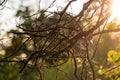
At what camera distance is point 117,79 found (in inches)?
104

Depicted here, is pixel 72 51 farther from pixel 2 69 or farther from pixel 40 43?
pixel 2 69

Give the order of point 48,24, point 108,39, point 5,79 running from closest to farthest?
point 5,79, point 48,24, point 108,39

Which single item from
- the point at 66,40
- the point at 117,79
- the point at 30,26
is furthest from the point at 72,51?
the point at 117,79

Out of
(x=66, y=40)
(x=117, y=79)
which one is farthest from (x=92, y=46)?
(x=117, y=79)

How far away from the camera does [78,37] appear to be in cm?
184

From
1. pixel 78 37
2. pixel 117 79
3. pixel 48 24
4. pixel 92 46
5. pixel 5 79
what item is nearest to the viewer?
pixel 5 79

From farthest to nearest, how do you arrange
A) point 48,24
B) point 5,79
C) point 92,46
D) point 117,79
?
point 117,79 → point 92,46 → point 48,24 → point 5,79

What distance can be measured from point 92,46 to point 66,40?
12.8 inches

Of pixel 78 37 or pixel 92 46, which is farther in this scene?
pixel 92 46

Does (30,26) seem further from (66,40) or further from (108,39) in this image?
(108,39)

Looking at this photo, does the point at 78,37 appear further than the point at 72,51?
No

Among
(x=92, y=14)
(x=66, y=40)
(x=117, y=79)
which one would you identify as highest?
(x=92, y=14)

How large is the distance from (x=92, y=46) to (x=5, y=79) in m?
1.30

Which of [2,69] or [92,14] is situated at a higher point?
[92,14]
